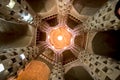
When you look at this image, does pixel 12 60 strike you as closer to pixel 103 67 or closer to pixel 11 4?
pixel 11 4

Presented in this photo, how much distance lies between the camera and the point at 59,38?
19625 mm

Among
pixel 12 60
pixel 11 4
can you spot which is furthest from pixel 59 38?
pixel 12 60

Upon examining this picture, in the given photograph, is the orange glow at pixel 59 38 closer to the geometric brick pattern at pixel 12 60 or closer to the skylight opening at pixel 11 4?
the geometric brick pattern at pixel 12 60

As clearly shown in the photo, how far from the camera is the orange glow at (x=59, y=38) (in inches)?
763

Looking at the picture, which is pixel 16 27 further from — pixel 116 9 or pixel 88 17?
pixel 116 9

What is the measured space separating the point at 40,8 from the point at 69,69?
15.8 ft

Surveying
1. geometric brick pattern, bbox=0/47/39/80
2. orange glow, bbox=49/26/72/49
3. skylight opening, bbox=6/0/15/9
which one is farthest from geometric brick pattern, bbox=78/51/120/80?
skylight opening, bbox=6/0/15/9

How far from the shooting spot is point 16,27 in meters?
18.1

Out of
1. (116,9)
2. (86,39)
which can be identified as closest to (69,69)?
(86,39)

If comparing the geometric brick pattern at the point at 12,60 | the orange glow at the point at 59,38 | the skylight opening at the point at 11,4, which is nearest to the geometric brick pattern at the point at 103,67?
the geometric brick pattern at the point at 12,60

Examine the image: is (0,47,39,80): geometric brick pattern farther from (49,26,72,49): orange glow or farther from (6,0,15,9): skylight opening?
(49,26,72,49): orange glow

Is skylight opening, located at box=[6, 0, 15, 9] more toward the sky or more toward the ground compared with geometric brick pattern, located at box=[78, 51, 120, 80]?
more toward the sky

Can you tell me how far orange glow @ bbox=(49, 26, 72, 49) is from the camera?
763 inches

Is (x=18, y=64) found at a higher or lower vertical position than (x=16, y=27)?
lower
